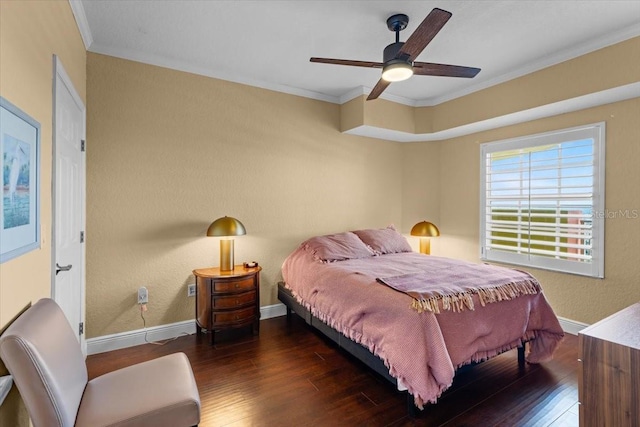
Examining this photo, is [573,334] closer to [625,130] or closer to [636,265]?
[636,265]

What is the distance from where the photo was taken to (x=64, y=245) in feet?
6.90

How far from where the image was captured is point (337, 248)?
344 cm

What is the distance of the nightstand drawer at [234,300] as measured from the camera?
9.66ft

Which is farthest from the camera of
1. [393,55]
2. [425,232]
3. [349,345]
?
[425,232]

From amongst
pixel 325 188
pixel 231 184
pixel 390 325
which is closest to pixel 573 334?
pixel 390 325

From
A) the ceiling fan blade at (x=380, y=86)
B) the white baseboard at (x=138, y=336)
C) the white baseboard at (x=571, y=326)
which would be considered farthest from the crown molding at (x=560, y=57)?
the white baseboard at (x=138, y=336)

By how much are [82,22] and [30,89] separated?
137cm

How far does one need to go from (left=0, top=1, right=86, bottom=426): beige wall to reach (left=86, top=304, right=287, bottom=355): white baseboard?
1.40 m

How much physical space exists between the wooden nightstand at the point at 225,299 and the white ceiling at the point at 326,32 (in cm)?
208

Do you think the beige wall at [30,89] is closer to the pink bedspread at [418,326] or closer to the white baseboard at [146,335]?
the white baseboard at [146,335]

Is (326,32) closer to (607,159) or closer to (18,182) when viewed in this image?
(18,182)

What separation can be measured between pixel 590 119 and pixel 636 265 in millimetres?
1431

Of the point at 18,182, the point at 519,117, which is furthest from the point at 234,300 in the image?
the point at 519,117

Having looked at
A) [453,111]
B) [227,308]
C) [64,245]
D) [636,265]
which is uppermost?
[453,111]
